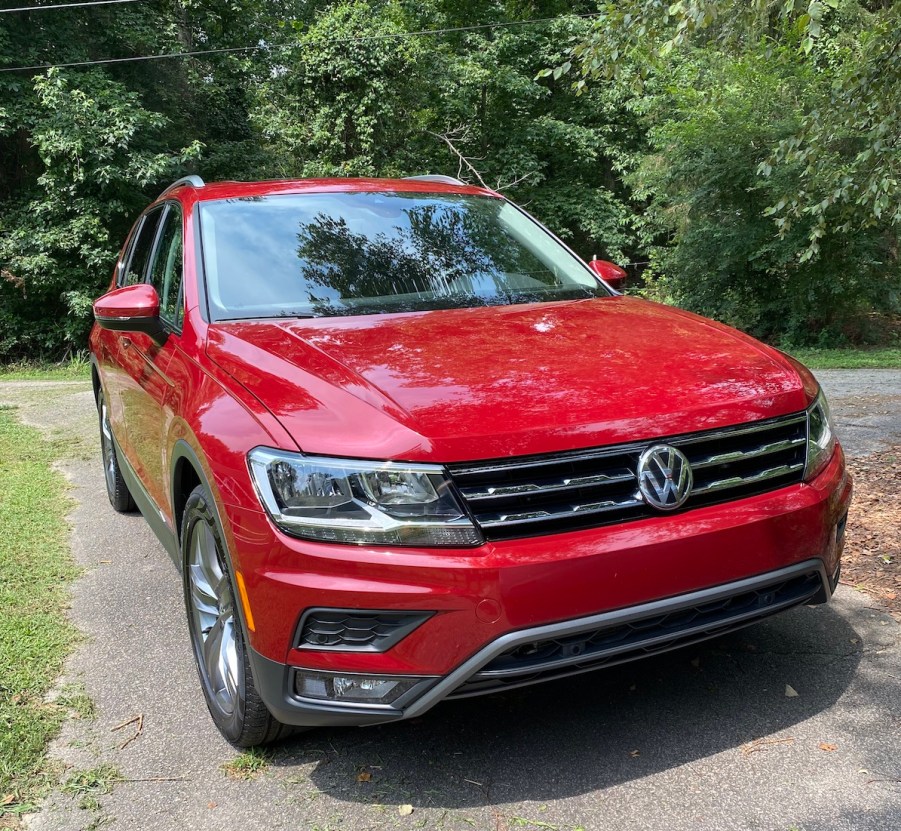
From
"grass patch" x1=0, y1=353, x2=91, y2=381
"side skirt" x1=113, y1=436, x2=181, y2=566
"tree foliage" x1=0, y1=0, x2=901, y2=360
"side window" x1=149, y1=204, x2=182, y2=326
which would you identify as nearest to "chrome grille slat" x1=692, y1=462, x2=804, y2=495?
"side skirt" x1=113, y1=436, x2=181, y2=566

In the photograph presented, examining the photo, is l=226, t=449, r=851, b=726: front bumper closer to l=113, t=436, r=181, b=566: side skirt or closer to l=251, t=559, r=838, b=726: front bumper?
l=251, t=559, r=838, b=726: front bumper

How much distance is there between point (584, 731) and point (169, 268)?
257 cm

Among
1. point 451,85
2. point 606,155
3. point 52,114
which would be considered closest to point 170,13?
point 52,114

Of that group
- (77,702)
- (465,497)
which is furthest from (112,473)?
(465,497)

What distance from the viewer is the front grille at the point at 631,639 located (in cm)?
222

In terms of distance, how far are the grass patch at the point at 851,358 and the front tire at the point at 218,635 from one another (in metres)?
11.3

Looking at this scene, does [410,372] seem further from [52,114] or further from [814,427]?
[52,114]

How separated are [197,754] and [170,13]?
22947mm

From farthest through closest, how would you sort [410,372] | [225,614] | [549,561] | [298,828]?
[225,614]
[410,372]
[298,828]
[549,561]

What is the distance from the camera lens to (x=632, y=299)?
3654 mm

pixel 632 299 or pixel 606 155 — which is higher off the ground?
pixel 632 299

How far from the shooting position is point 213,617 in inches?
111

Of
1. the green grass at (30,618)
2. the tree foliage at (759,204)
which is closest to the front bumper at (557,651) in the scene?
the green grass at (30,618)

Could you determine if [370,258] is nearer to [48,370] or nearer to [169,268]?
[169,268]
